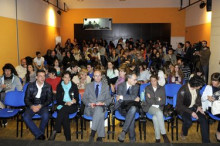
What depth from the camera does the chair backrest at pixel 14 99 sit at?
4430mm

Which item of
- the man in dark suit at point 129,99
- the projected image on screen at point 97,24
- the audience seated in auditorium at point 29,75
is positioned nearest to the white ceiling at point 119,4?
the projected image on screen at point 97,24

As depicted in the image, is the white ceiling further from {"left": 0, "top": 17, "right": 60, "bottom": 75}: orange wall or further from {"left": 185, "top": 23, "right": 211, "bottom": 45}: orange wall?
{"left": 0, "top": 17, "right": 60, "bottom": 75}: orange wall

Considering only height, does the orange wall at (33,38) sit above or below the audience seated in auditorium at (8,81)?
above

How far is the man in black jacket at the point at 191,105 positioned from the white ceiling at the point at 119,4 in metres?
11.8

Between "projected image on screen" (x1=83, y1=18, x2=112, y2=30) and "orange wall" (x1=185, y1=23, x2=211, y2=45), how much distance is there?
5.24 m

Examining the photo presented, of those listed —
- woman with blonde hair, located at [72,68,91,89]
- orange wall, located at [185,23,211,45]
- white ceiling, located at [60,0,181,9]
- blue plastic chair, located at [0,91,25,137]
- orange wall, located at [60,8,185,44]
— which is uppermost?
white ceiling, located at [60,0,181,9]

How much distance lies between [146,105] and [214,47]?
5101 millimetres

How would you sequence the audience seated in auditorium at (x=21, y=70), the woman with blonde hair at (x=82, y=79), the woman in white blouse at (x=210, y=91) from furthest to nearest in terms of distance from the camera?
the audience seated in auditorium at (x=21, y=70) < the woman with blonde hair at (x=82, y=79) < the woman in white blouse at (x=210, y=91)

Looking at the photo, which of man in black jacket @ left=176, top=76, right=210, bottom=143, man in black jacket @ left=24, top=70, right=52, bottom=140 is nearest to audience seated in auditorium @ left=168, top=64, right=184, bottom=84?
man in black jacket @ left=176, top=76, right=210, bottom=143

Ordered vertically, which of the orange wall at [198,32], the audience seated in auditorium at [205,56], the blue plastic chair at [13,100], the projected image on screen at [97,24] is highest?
the projected image on screen at [97,24]

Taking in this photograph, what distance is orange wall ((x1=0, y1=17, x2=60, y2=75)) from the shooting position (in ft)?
24.2

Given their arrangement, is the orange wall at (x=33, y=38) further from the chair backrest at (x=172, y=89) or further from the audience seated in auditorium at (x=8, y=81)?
the chair backrest at (x=172, y=89)

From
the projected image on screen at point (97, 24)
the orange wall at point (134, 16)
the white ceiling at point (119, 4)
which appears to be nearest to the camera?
the white ceiling at point (119, 4)

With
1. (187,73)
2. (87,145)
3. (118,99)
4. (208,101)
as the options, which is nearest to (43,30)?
(187,73)
